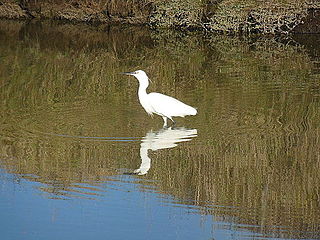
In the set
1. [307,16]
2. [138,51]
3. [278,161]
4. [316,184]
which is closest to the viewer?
[316,184]

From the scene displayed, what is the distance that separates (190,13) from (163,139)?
1621cm

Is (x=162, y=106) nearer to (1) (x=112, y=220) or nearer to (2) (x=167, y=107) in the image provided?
(2) (x=167, y=107)

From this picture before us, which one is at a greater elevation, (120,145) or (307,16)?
(307,16)

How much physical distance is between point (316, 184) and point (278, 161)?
1200 millimetres

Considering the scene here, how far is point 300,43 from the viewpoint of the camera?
1008 inches

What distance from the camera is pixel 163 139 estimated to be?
42.3ft

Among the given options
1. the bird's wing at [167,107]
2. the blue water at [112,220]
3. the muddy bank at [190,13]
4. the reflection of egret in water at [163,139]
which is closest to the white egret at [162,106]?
the bird's wing at [167,107]

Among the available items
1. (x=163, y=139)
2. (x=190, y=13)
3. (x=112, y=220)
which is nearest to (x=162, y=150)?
(x=163, y=139)

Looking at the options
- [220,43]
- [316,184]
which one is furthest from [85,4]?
[316,184]

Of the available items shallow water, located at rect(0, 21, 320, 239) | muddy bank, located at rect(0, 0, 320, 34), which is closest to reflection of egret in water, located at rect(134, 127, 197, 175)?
shallow water, located at rect(0, 21, 320, 239)

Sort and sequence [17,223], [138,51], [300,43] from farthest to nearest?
[300,43]
[138,51]
[17,223]

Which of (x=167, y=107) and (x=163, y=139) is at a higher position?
(x=167, y=107)

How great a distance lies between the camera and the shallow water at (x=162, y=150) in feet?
29.7

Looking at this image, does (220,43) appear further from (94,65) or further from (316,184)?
(316,184)
